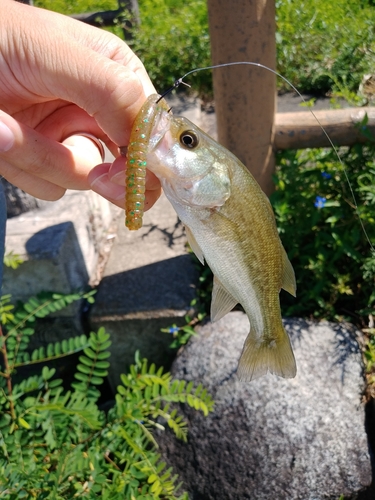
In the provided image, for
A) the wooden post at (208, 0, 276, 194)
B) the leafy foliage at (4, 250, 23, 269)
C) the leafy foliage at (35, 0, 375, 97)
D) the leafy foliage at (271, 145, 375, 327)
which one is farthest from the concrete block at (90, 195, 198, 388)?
the leafy foliage at (35, 0, 375, 97)

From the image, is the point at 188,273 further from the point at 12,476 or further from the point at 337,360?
the point at 12,476

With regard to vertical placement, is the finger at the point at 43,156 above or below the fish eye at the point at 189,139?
below

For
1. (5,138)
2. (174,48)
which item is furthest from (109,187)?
(174,48)

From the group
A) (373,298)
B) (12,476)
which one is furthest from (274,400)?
(12,476)

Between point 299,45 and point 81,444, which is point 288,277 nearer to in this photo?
point 81,444

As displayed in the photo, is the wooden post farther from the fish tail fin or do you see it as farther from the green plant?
the fish tail fin

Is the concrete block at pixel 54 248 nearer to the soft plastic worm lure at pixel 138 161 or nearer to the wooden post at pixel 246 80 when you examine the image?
the wooden post at pixel 246 80

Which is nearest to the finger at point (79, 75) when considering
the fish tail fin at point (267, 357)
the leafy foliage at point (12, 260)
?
the fish tail fin at point (267, 357)
